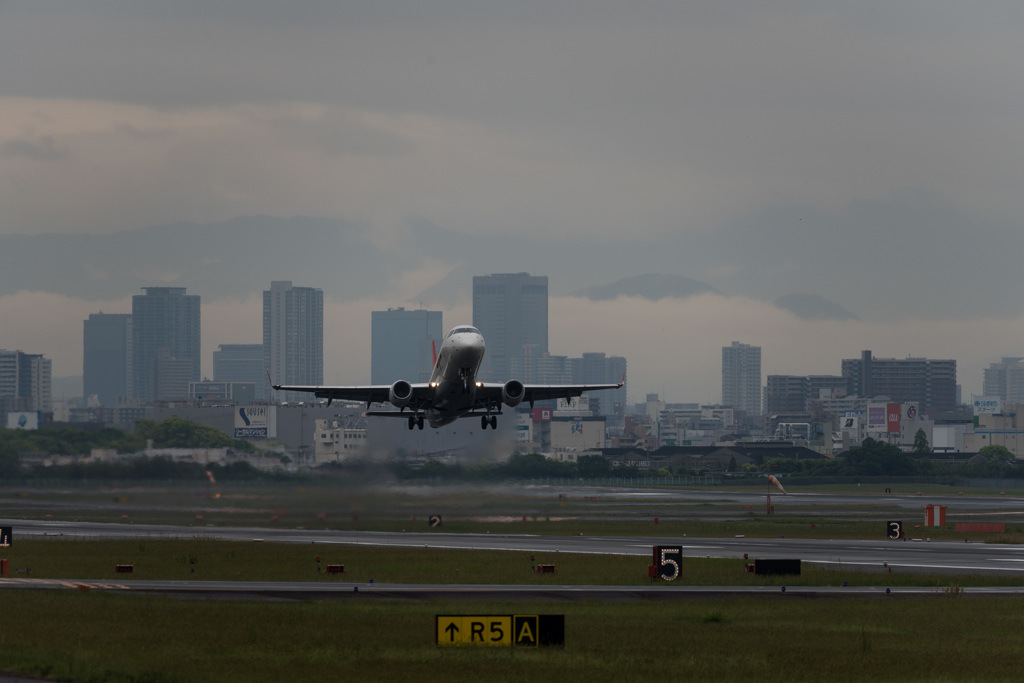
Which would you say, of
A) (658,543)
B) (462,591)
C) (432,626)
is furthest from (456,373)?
(432,626)

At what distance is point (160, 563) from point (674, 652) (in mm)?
36994

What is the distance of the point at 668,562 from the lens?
204 feet

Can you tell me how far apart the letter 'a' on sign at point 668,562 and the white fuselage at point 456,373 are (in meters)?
14.0

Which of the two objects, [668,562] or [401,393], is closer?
[668,562]

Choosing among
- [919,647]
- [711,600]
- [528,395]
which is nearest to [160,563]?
[528,395]

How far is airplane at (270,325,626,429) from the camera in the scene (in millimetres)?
70688

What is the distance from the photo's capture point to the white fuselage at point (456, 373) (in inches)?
2761

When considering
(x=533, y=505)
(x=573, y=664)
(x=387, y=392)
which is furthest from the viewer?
(x=533, y=505)

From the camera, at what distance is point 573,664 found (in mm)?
38719

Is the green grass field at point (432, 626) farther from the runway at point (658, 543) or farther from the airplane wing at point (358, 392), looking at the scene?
the airplane wing at point (358, 392)

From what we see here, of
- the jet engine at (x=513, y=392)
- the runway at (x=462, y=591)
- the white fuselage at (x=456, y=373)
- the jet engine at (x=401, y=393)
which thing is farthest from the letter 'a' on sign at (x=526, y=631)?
the jet engine at (x=401, y=393)

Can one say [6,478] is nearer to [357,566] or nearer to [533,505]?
[533,505]

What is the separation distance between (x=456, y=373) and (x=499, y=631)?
3222 cm

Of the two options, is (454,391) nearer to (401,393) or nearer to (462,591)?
(401,393)
